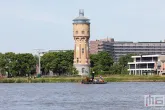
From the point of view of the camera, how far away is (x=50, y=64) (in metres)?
186

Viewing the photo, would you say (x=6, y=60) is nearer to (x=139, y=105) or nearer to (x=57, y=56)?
(x=57, y=56)

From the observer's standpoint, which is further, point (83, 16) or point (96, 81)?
point (83, 16)

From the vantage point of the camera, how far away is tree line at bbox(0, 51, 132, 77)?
178m

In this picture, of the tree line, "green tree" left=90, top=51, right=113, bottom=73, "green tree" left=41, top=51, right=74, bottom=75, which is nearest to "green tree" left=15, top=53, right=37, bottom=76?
the tree line

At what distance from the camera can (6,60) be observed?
179 meters

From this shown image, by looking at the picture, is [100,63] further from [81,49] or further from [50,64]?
[50,64]

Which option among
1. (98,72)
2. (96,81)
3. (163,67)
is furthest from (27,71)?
(96,81)

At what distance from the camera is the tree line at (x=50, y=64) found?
177875 millimetres

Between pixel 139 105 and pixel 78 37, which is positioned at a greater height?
pixel 78 37

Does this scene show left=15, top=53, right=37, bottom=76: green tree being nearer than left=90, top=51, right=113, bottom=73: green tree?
Yes

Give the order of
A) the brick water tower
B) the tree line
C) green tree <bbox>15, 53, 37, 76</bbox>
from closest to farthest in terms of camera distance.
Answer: the tree line → green tree <bbox>15, 53, 37, 76</bbox> → the brick water tower

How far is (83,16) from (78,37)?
34.8 ft

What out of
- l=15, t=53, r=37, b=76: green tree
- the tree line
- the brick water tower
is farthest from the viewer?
the brick water tower

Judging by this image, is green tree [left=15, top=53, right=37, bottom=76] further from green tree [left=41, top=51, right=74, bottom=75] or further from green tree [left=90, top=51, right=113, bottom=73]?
green tree [left=90, top=51, right=113, bottom=73]
